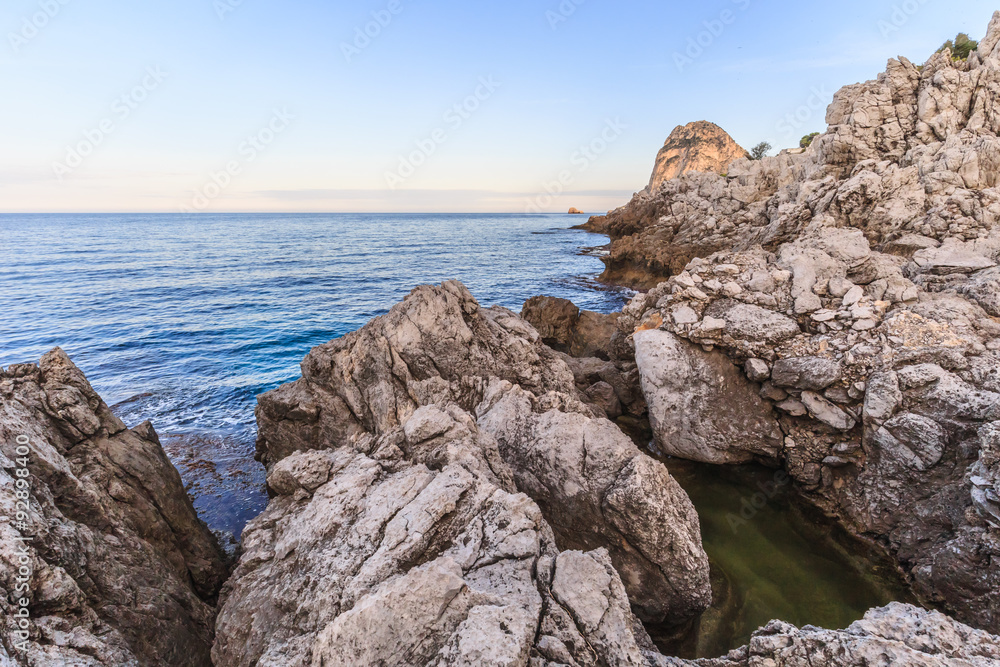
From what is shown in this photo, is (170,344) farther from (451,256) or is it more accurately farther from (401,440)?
(451,256)

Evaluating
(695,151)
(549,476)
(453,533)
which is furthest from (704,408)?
(695,151)

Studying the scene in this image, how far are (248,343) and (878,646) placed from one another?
2395 centimetres

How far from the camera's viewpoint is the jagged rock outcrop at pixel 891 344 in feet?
21.4

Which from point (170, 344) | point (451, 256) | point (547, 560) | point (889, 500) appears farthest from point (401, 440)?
point (451, 256)

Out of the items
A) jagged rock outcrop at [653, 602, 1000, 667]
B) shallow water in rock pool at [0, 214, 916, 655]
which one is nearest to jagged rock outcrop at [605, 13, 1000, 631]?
shallow water in rock pool at [0, 214, 916, 655]

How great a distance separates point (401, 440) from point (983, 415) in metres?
8.76

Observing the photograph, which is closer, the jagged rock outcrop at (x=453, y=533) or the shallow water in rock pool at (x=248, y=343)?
the jagged rock outcrop at (x=453, y=533)

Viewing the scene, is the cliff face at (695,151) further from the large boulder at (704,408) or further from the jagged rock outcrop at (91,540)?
the jagged rock outcrop at (91,540)

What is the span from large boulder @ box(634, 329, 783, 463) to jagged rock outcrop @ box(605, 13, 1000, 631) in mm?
98

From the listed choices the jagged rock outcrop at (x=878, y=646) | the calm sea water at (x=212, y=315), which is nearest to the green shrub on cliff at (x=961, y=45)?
the calm sea water at (x=212, y=315)

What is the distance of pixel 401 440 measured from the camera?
21.7 ft

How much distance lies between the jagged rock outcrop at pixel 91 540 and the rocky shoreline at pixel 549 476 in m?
0.03

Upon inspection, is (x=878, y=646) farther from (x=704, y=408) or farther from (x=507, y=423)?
(x=704, y=408)

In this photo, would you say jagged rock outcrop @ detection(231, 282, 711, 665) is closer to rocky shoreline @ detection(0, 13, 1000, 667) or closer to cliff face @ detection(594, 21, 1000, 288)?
Result: rocky shoreline @ detection(0, 13, 1000, 667)
